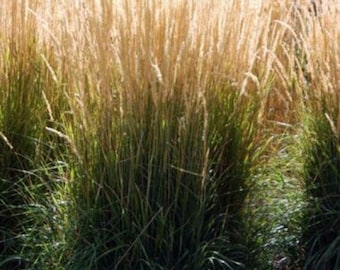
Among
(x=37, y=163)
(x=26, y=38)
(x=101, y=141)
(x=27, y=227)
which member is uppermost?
(x=26, y=38)

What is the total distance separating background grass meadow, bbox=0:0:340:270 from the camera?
3.37 meters

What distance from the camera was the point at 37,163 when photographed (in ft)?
12.6

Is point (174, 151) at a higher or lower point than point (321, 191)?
higher

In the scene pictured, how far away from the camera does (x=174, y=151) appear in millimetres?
3377

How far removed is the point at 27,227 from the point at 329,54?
63.9 inches

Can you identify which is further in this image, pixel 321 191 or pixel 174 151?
pixel 321 191

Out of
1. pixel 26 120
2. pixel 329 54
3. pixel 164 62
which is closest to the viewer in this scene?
pixel 164 62

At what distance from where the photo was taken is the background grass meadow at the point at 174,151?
3.37 meters

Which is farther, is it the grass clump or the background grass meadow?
the grass clump

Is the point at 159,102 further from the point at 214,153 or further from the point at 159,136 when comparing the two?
the point at 214,153

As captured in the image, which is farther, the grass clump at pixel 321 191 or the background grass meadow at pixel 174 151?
the grass clump at pixel 321 191

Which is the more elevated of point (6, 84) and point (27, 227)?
point (6, 84)

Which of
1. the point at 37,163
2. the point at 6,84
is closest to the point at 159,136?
the point at 37,163

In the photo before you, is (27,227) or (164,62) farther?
(27,227)
